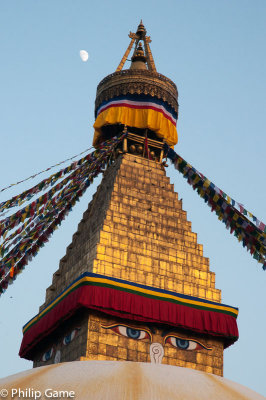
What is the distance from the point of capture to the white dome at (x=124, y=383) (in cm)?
1055

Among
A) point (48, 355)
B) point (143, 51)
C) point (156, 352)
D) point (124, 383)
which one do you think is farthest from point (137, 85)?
point (124, 383)

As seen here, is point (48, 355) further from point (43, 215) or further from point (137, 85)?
point (137, 85)

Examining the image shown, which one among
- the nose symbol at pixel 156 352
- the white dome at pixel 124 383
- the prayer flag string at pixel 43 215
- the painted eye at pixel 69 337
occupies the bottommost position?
the white dome at pixel 124 383

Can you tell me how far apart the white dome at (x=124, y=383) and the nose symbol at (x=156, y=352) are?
4.85m

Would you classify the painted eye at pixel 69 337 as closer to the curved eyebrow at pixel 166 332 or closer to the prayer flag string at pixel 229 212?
the curved eyebrow at pixel 166 332

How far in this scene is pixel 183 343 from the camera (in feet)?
57.3

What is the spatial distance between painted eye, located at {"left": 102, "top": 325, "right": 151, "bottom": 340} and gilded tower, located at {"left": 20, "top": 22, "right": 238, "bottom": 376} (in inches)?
1.0

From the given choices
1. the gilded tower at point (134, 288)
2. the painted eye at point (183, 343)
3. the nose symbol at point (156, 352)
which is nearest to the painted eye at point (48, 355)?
the gilded tower at point (134, 288)

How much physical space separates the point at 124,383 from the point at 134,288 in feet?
21.1

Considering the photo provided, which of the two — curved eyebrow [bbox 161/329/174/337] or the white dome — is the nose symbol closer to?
curved eyebrow [bbox 161/329/174/337]

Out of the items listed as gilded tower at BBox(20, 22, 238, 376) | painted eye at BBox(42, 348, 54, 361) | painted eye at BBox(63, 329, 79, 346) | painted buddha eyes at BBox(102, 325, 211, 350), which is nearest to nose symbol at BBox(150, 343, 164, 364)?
gilded tower at BBox(20, 22, 238, 376)

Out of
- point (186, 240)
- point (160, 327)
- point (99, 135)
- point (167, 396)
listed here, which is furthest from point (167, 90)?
point (167, 396)

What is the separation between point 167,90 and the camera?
23.0 metres

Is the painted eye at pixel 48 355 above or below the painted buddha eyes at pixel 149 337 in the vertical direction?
below
